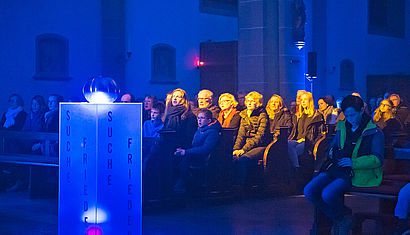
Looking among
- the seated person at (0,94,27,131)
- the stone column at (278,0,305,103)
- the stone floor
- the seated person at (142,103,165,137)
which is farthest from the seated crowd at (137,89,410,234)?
the stone column at (278,0,305,103)

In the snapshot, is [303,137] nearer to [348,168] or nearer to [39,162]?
[39,162]

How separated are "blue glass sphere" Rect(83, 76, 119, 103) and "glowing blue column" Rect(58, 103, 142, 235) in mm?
149

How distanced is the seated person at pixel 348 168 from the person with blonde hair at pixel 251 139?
13.7 ft

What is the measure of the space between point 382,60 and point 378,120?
60.4ft

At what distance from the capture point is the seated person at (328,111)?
581 inches

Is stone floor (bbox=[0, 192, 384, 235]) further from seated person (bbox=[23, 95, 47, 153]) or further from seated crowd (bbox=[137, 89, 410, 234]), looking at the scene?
seated person (bbox=[23, 95, 47, 153])

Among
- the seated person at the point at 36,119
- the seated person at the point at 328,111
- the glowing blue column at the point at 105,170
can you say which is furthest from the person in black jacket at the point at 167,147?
the glowing blue column at the point at 105,170

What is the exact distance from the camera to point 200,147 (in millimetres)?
11320

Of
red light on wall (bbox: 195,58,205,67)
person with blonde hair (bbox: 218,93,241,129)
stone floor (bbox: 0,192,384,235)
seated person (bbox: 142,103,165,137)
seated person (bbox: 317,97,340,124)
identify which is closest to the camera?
stone floor (bbox: 0,192,384,235)

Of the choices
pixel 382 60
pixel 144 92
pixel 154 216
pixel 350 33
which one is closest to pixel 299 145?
pixel 154 216

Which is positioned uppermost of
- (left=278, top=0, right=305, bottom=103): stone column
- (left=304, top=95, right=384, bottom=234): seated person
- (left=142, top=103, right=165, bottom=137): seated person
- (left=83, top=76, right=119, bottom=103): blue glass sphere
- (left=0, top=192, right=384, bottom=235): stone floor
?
(left=278, top=0, right=305, bottom=103): stone column

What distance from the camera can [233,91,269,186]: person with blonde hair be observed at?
39.5 ft

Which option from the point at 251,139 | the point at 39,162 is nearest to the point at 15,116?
the point at 39,162

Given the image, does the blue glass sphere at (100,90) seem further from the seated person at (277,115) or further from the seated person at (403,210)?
the seated person at (277,115)
